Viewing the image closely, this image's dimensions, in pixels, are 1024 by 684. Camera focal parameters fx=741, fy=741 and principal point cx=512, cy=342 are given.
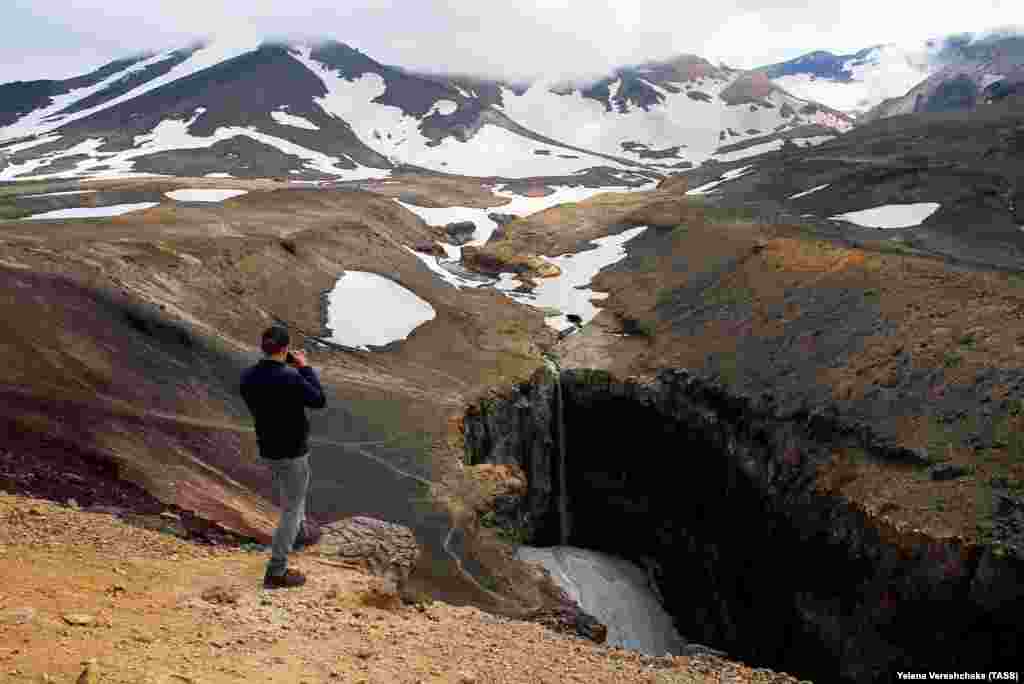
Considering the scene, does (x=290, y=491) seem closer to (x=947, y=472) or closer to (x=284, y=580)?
(x=284, y=580)

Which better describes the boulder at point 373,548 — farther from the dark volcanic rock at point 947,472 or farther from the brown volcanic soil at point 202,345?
the dark volcanic rock at point 947,472

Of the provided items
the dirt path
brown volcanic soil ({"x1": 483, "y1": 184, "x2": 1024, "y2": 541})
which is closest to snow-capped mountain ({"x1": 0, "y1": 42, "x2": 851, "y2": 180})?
brown volcanic soil ({"x1": 483, "y1": 184, "x2": 1024, "y2": 541})

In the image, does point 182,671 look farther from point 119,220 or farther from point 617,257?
point 617,257

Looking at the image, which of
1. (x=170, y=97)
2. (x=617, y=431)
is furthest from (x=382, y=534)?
(x=170, y=97)

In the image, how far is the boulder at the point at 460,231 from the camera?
7914 centimetres

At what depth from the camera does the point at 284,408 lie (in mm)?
8812

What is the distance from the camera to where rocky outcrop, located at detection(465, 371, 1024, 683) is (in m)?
17.9

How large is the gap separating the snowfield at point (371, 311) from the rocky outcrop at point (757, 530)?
7915 millimetres

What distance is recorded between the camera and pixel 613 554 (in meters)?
34.9

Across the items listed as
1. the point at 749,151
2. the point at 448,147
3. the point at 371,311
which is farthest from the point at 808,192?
the point at 749,151

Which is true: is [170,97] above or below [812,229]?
above

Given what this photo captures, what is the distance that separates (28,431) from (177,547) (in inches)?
228

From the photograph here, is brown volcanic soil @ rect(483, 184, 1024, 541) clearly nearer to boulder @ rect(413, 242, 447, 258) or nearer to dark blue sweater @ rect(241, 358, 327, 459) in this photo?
dark blue sweater @ rect(241, 358, 327, 459)

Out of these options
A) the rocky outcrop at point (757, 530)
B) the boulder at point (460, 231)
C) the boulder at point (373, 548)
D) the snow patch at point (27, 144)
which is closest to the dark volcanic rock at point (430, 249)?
the boulder at point (460, 231)
